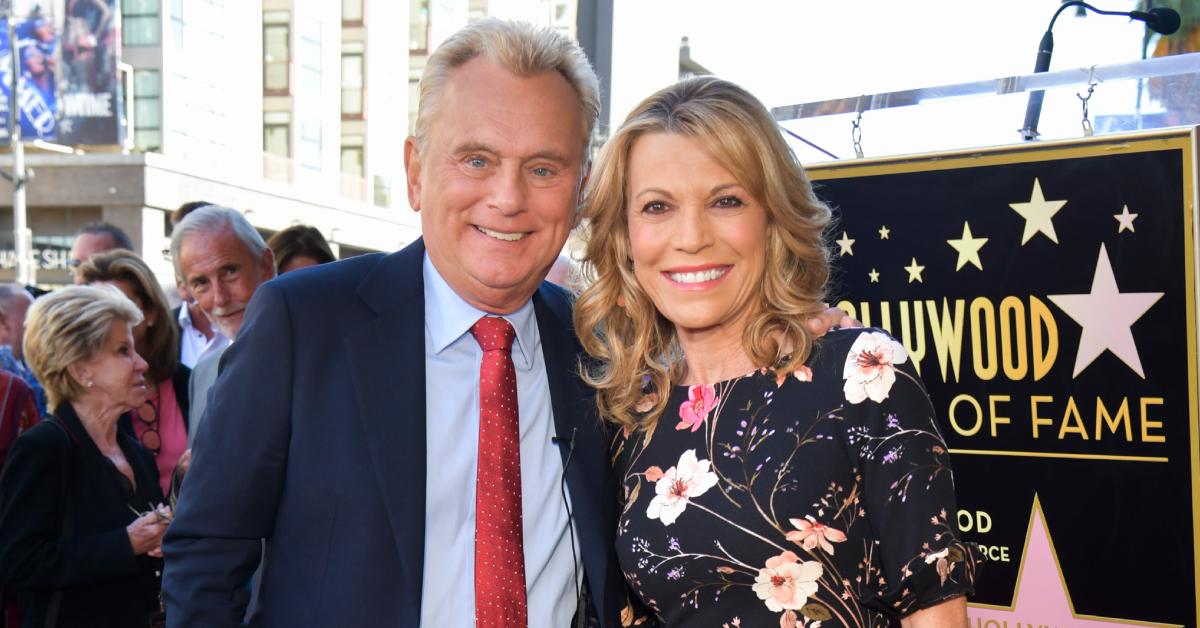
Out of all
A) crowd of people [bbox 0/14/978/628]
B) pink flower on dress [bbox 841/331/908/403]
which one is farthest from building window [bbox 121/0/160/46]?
pink flower on dress [bbox 841/331/908/403]

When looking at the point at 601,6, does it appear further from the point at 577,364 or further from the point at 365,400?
the point at 365,400

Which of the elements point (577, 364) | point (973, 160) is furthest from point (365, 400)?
point (973, 160)

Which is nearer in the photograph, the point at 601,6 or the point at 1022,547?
the point at 1022,547

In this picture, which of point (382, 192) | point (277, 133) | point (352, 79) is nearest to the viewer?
point (277, 133)

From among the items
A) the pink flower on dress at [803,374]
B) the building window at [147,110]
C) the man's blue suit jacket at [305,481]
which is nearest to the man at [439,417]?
the man's blue suit jacket at [305,481]

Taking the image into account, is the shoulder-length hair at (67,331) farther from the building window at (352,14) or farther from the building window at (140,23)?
the building window at (352,14)

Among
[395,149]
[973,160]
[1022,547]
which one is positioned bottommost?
[1022,547]

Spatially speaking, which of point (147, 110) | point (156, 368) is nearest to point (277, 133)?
point (147, 110)

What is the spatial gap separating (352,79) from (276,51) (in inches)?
117

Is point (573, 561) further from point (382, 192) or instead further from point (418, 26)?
point (382, 192)

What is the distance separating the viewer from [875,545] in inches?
69.2

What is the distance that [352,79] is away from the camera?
26.9 m

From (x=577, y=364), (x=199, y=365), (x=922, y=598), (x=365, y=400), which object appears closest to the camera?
(x=922, y=598)

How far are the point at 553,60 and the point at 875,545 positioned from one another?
109 centimetres
